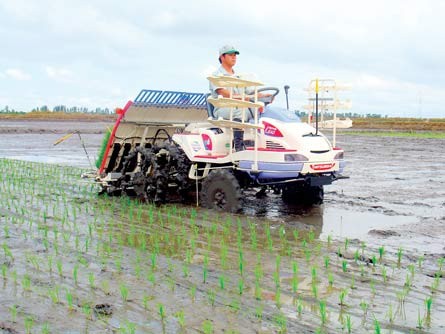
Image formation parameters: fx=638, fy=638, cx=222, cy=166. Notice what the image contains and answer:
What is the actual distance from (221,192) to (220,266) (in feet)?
9.74

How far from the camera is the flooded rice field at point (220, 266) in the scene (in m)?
4.44

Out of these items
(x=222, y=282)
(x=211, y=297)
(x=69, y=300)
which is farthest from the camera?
(x=222, y=282)

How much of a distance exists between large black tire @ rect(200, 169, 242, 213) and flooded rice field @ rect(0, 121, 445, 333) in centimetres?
17

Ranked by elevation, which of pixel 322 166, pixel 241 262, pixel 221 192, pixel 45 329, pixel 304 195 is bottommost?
pixel 45 329

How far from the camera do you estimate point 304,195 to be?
31.9 ft

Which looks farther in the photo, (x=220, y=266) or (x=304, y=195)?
(x=304, y=195)

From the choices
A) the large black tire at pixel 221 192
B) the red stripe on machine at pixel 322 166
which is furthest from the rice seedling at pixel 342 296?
the large black tire at pixel 221 192

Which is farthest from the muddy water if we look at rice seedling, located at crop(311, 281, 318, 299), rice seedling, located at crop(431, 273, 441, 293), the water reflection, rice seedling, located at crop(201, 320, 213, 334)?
rice seedling, located at crop(201, 320, 213, 334)

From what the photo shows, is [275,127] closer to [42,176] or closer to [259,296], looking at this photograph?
[259,296]

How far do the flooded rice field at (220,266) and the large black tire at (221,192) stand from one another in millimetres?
171

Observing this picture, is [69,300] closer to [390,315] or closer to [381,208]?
[390,315]

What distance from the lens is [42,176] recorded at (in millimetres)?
13078

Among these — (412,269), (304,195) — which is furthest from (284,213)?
(412,269)

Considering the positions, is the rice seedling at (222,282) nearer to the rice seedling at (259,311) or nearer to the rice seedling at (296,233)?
the rice seedling at (259,311)
